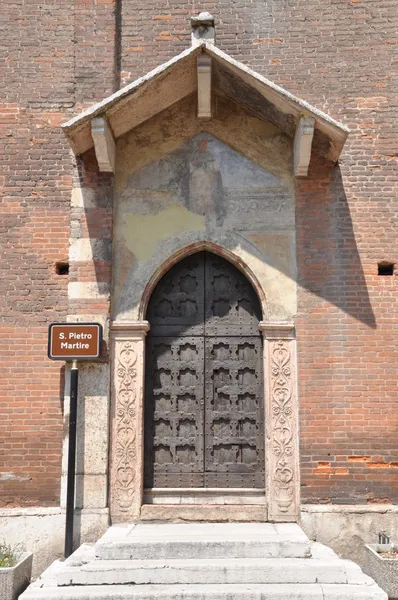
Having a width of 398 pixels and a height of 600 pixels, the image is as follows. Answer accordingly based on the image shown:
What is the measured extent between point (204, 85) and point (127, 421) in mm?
4088

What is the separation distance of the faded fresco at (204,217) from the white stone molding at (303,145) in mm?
295

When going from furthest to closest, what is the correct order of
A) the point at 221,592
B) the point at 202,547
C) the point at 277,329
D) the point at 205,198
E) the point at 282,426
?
the point at 205,198 < the point at 277,329 < the point at 282,426 < the point at 202,547 < the point at 221,592

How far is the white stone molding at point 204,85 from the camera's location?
730 centimetres

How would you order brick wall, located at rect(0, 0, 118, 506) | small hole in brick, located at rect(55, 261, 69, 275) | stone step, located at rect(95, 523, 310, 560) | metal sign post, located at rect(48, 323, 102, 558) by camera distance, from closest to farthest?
stone step, located at rect(95, 523, 310, 560), metal sign post, located at rect(48, 323, 102, 558), brick wall, located at rect(0, 0, 118, 506), small hole in brick, located at rect(55, 261, 69, 275)

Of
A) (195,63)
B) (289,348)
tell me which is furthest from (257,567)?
(195,63)

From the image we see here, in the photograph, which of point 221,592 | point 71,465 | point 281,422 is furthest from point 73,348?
point 221,592

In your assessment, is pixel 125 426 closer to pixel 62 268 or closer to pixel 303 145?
pixel 62 268

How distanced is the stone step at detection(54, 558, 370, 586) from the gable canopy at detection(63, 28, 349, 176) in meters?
4.45

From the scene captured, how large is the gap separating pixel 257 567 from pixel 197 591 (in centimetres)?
61

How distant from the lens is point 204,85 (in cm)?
756

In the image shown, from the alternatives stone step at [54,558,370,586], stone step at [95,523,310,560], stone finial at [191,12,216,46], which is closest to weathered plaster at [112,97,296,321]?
stone finial at [191,12,216,46]

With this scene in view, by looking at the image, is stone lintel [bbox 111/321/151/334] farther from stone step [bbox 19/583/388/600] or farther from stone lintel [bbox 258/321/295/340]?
stone step [bbox 19/583/388/600]

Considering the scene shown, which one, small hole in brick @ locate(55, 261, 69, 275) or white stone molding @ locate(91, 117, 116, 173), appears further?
small hole in brick @ locate(55, 261, 69, 275)

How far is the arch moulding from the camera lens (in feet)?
23.5
